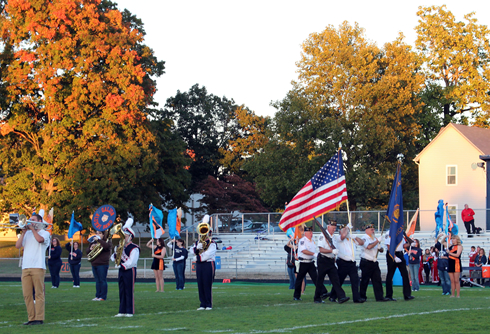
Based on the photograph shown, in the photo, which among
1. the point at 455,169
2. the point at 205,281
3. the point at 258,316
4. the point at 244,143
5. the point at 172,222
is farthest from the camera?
the point at 244,143

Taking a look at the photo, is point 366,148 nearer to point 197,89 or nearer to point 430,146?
point 430,146

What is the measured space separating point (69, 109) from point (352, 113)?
19337 mm

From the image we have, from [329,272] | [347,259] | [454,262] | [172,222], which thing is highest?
[172,222]

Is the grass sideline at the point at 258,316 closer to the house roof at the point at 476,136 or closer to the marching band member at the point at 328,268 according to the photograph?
the marching band member at the point at 328,268

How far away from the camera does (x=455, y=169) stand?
4256 centimetres

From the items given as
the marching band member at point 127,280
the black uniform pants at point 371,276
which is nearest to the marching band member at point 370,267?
the black uniform pants at point 371,276

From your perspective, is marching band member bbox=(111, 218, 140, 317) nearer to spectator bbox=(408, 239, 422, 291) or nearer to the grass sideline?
the grass sideline

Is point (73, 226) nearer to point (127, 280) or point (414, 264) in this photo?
point (414, 264)

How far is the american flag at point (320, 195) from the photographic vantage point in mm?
15664

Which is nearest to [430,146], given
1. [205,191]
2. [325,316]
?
[205,191]

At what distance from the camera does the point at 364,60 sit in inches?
1795

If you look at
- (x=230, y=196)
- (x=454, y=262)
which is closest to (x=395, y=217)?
(x=454, y=262)

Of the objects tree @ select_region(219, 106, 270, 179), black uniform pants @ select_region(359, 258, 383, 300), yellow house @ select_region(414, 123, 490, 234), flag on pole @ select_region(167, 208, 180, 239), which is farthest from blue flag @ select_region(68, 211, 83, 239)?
tree @ select_region(219, 106, 270, 179)

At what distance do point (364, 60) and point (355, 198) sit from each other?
31.6 ft
